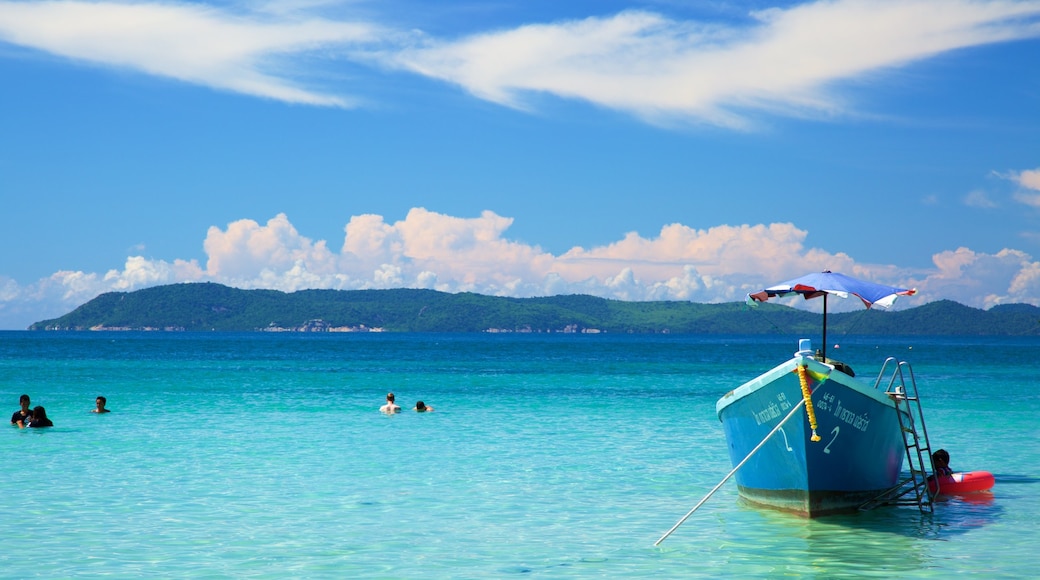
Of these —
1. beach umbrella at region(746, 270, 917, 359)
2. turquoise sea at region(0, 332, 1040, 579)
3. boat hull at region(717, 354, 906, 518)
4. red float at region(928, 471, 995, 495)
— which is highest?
beach umbrella at region(746, 270, 917, 359)

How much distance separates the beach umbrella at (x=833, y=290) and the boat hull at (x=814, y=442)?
1522 mm

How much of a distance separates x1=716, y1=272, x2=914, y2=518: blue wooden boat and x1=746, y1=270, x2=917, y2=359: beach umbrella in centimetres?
2

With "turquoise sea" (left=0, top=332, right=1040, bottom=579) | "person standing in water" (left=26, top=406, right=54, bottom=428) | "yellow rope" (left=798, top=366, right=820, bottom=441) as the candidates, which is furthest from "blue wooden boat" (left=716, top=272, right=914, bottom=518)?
"person standing in water" (left=26, top=406, right=54, bottom=428)

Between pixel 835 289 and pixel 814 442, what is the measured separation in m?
2.99

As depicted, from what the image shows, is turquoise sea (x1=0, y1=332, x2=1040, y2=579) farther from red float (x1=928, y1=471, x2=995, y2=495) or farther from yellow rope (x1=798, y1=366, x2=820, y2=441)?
yellow rope (x1=798, y1=366, x2=820, y2=441)

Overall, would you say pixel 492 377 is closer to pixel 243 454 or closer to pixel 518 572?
pixel 243 454

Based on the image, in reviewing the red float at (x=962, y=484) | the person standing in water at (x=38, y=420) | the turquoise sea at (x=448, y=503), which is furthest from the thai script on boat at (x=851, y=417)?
the person standing in water at (x=38, y=420)

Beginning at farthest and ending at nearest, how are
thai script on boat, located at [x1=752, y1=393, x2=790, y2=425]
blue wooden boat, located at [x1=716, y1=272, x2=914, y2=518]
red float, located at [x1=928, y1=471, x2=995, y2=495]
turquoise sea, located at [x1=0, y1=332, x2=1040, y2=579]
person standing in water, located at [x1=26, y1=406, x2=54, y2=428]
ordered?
person standing in water, located at [x1=26, y1=406, x2=54, y2=428]
red float, located at [x1=928, y1=471, x2=995, y2=495]
thai script on boat, located at [x1=752, y1=393, x2=790, y2=425]
blue wooden boat, located at [x1=716, y1=272, x2=914, y2=518]
turquoise sea, located at [x1=0, y1=332, x2=1040, y2=579]

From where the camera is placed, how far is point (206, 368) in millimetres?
74500

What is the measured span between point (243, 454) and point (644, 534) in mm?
11712

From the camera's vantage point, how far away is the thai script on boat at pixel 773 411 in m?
14.4

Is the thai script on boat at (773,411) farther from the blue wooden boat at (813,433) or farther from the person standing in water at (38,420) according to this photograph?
the person standing in water at (38,420)

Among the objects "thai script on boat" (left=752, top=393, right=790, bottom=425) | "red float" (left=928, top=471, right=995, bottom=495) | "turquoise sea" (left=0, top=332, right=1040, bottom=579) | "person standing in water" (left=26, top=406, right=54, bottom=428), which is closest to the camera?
"turquoise sea" (left=0, top=332, right=1040, bottom=579)

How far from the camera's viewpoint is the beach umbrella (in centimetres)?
1627
